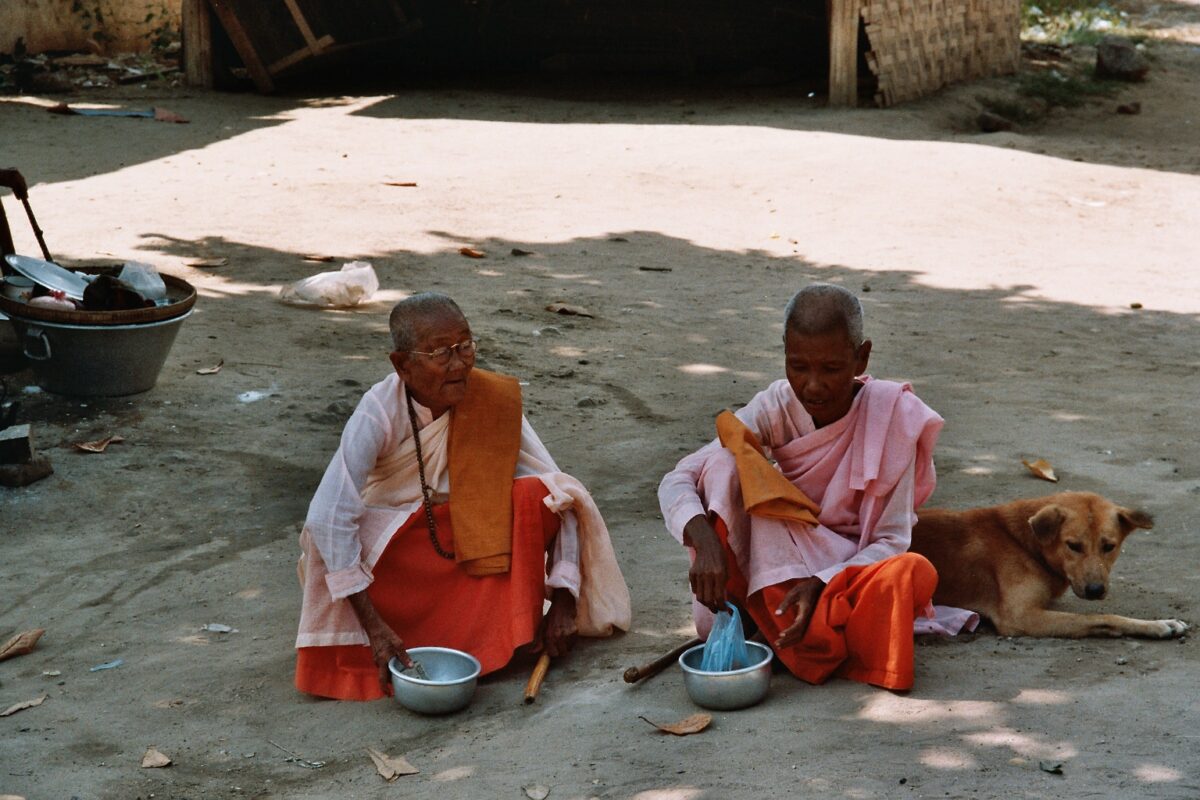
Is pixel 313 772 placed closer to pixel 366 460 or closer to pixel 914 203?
pixel 366 460

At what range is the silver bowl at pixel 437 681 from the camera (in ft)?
12.3

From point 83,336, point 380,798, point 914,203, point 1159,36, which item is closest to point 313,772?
point 380,798

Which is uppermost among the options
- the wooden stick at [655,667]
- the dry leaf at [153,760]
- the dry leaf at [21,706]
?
the wooden stick at [655,667]

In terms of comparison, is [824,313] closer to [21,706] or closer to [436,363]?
[436,363]

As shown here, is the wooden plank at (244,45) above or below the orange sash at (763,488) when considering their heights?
above

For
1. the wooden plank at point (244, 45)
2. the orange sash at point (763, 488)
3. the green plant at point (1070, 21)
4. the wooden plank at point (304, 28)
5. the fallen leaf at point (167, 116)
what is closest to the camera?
the orange sash at point (763, 488)

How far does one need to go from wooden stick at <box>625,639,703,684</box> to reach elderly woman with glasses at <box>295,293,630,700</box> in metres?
0.40

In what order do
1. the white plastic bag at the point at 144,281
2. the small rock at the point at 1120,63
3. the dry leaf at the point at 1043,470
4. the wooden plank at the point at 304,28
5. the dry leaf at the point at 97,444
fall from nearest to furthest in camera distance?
the dry leaf at the point at 1043,470, the dry leaf at the point at 97,444, the white plastic bag at the point at 144,281, the wooden plank at the point at 304,28, the small rock at the point at 1120,63

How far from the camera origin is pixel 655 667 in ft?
12.3

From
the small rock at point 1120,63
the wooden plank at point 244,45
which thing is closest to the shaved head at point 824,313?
the wooden plank at point 244,45

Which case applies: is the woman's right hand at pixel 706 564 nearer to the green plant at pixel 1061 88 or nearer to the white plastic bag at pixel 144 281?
the white plastic bag at pixel 144 281

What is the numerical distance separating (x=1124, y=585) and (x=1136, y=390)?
260 centimetres

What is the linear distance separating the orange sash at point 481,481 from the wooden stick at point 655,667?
0.54 metres

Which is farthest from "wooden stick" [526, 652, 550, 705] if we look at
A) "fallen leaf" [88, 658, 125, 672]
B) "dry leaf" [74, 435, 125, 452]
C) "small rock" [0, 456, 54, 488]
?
"dry leaf" [74, 435, 125, 452]
